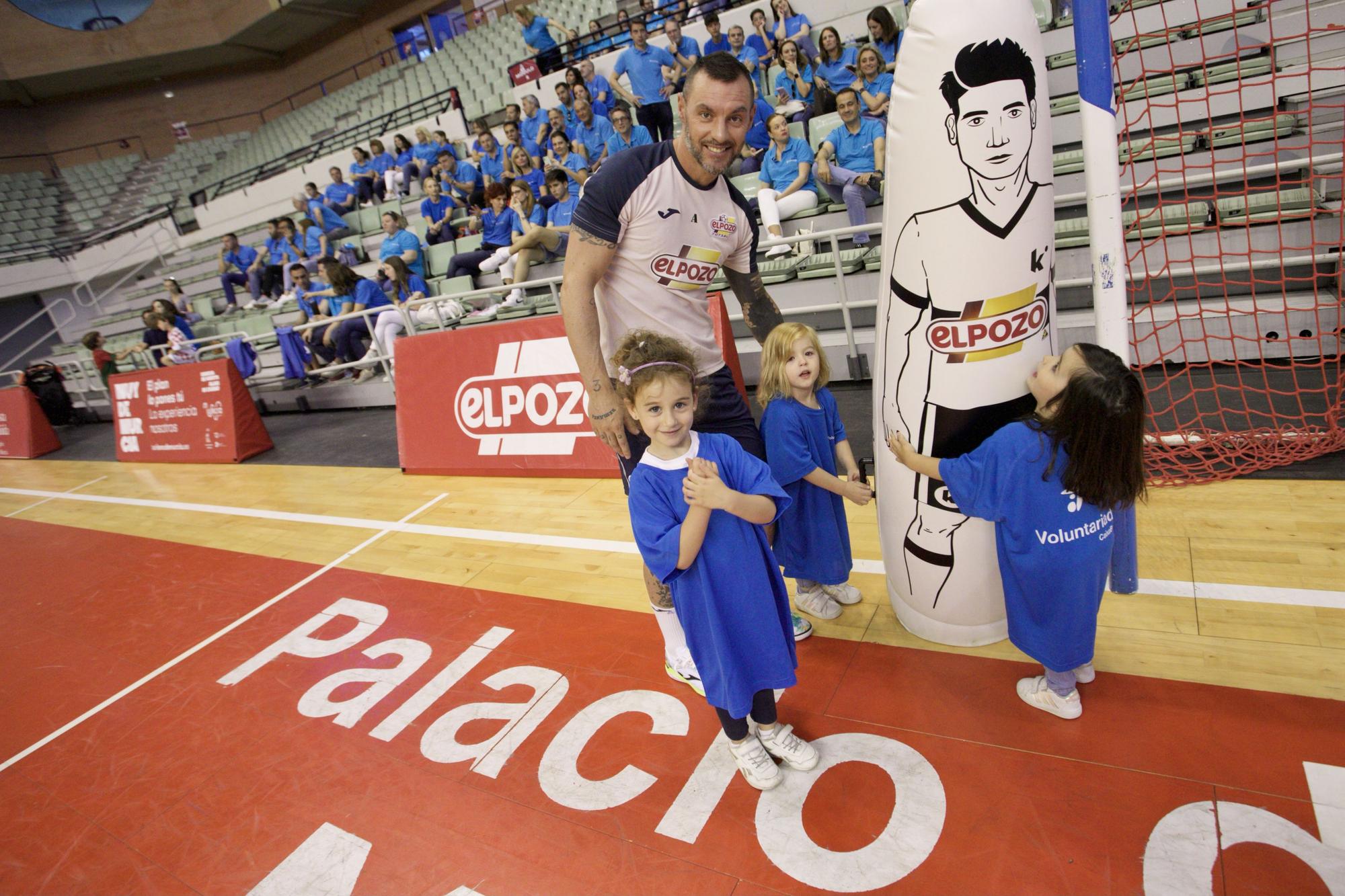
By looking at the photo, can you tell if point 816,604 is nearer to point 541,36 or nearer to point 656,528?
point 656,528

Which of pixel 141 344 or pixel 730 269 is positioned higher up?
pixel 141 344

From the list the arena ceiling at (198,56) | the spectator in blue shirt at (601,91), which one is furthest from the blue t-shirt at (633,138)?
the arena ceiling at (198,56)

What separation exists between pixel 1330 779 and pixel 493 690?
2.69 meters

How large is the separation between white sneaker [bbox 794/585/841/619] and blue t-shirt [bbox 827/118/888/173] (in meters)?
5.16

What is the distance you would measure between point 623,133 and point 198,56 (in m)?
21.2

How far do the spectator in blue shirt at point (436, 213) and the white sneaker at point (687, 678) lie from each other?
31.9ft

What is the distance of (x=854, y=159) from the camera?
6.63 metres

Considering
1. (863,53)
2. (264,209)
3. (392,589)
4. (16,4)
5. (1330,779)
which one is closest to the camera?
(1330,779)

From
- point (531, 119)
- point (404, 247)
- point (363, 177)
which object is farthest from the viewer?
point (363, 177)

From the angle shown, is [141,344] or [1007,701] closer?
[1007,701]

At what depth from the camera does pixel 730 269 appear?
2459mm

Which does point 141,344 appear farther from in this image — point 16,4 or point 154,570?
point 16,4

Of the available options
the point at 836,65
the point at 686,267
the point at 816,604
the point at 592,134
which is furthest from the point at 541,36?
the point at 816,604

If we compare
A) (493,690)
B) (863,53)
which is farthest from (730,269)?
(863,53)
